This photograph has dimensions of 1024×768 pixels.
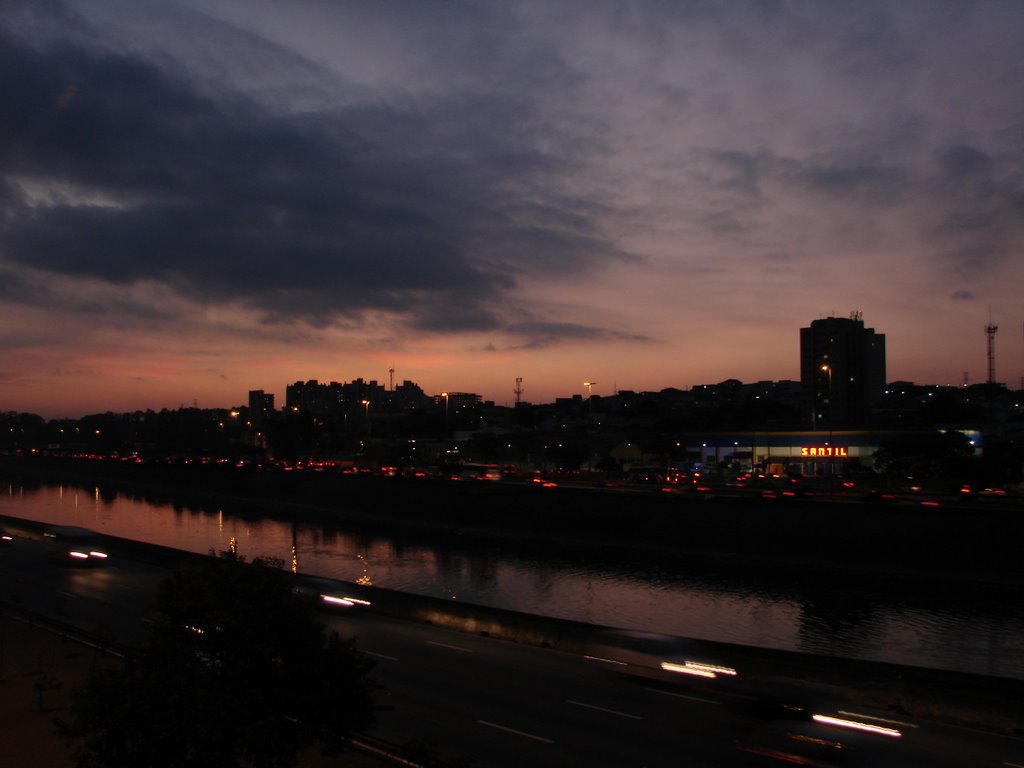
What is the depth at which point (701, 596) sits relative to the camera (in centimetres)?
3550

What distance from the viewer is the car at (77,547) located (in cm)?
3478

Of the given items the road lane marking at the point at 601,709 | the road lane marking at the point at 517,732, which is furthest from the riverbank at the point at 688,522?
the road lane marking at the point at 517,732

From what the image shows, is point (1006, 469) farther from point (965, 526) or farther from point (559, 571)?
point (559, 571)

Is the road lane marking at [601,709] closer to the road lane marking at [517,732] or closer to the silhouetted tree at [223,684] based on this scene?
the road lane marking at [517,732]

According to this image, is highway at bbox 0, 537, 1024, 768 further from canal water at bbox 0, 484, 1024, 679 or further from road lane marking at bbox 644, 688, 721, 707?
canal water at bbox 0, 484, 1024, 679

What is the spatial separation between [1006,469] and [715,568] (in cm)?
3018

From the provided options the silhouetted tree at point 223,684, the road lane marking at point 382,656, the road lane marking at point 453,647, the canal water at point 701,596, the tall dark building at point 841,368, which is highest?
the tall dark building at point 841,368

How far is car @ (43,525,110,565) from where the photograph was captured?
34781 millimetres

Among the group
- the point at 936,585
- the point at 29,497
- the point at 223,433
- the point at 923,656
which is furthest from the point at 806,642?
the point at 223,433

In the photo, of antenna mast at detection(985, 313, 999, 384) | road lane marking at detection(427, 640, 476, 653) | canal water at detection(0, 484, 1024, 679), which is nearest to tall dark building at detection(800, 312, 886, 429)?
antenna mast at detection(985, 313, 999, 384)

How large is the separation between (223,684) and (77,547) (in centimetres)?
3379

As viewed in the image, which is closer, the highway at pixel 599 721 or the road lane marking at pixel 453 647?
the highway at pixel 599 721

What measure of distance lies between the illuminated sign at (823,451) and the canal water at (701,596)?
39739 mm

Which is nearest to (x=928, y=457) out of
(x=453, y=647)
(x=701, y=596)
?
(x=701, y=596)
